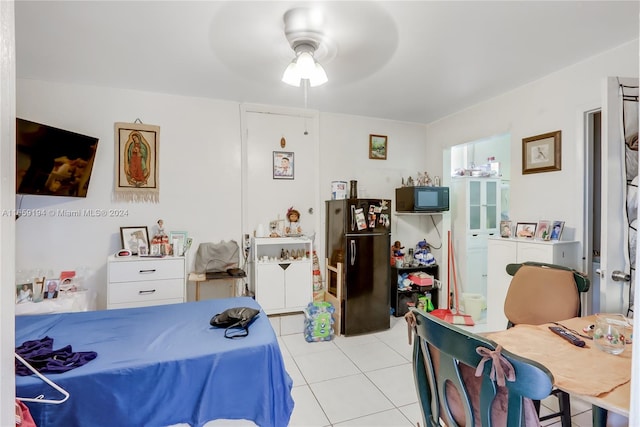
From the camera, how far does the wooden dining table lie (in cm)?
105

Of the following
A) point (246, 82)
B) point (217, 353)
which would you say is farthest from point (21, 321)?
point (246, 82)

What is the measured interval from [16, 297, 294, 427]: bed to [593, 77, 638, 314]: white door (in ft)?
6.58

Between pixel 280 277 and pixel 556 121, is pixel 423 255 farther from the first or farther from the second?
pixel 556 121

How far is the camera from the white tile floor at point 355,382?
2.07 metres

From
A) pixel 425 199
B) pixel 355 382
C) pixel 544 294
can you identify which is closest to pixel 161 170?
pixel 355 382

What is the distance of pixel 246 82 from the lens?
10.2 ft

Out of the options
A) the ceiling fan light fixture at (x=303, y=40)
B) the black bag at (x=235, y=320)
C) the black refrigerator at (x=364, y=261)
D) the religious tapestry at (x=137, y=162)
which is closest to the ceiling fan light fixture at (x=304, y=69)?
the ceiling fan light fixture at (x=303, y=40)

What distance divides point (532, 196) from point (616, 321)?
6.46 feet

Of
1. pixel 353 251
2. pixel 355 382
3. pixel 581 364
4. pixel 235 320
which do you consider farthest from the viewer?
pixel 353 251

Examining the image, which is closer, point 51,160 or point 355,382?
point 355,382

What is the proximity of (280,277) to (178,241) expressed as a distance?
120 cm

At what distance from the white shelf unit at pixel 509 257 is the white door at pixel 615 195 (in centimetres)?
73

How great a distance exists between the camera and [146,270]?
3.01m

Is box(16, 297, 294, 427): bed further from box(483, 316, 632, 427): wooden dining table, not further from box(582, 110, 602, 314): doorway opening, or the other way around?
box(582, 110, 602, 314): doorway opening
